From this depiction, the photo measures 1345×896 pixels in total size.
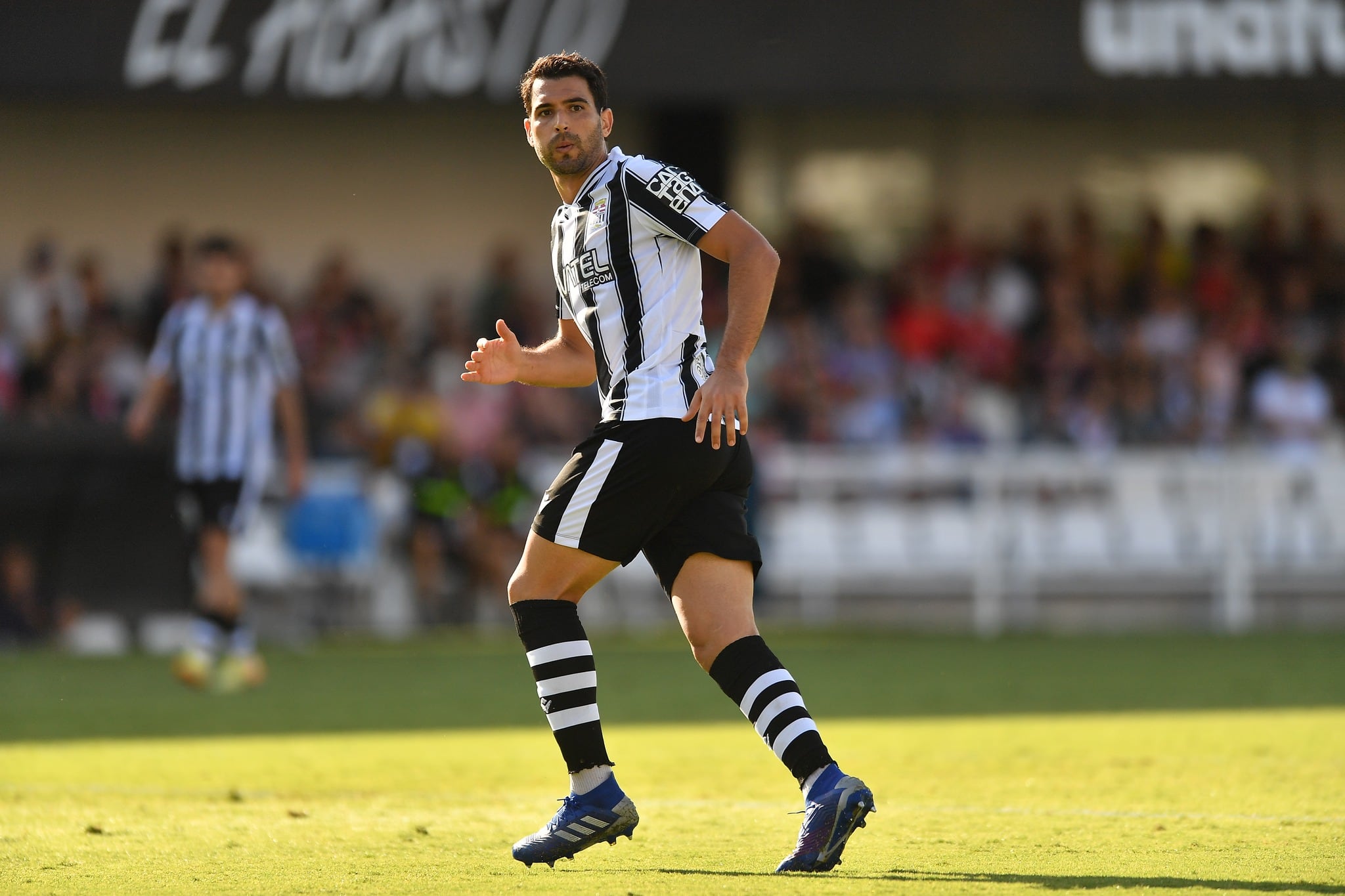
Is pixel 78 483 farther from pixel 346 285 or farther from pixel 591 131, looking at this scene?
pixel 591 131

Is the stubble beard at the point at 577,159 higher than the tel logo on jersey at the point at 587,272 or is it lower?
higher

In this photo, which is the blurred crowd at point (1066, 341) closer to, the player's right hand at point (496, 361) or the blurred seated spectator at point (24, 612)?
the blurred seated spectator at point (24, 612)

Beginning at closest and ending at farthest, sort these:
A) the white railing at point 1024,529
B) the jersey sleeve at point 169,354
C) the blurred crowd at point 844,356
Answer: the jersey sleeve at point 169,354 → the white railing at point 1024,529 → the blurred crowd at point 844,356

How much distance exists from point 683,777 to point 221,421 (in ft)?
15.5

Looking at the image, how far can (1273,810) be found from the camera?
5.58 m

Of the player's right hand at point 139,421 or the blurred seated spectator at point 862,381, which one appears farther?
the blurred seated spectator at point 862,381

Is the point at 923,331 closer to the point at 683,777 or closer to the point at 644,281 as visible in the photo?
the point at 683,777

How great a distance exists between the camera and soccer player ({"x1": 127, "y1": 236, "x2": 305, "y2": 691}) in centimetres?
1031

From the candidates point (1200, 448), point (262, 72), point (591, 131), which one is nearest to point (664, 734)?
point (591, 131)

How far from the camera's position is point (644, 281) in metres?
4.76

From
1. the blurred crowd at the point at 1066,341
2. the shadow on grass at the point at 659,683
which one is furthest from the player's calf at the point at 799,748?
the blurred crowd at the point at 1066,341

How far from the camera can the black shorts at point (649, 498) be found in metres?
4.65

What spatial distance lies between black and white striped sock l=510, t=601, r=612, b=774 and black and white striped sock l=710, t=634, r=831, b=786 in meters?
0.33

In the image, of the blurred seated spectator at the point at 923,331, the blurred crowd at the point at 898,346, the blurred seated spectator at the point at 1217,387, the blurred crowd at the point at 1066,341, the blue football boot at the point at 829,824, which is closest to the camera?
the blue football boot at the point at 829,824
